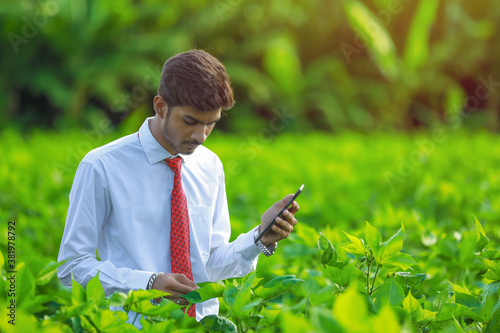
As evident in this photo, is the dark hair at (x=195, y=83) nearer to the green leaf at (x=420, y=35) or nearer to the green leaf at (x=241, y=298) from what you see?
the green leaf at (x=241, y=298)

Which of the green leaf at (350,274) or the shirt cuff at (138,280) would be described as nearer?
the green leaf at (350,274)

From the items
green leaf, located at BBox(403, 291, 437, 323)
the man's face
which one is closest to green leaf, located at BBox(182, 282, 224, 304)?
green leaf, located at BBox(403, 291, 437, 323)

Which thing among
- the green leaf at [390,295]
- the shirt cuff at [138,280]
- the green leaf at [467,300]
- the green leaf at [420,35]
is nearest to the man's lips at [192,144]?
the shirt cuff at [138,280]

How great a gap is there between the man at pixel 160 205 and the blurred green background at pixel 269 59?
38.3ft

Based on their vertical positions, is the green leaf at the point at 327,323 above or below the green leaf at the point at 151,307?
above

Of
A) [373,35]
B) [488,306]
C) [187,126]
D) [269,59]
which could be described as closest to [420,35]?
[373,35]

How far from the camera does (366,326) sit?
882 millimetres

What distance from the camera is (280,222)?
1.79m

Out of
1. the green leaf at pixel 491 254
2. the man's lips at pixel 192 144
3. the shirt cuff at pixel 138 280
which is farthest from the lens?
the man's lips at pixel 192 144

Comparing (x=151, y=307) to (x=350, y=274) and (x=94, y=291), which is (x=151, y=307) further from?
(x=350, y=274)

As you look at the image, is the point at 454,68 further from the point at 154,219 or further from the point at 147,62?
the point at 154,219

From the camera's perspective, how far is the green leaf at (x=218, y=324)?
1.43 m

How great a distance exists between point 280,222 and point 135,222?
0.46 m

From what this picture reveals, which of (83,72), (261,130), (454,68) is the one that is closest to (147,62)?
(83,72)
